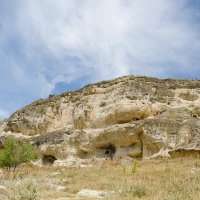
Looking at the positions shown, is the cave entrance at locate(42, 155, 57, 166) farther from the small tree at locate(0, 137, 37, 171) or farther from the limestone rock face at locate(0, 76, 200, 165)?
the small tree at locate(0, 137, 37, 171)

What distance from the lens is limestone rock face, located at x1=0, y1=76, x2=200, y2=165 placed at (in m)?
37.1

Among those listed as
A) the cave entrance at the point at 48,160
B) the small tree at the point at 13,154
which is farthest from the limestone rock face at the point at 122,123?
the small tree at the point at 13,154

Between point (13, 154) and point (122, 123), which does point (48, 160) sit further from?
point (13, 154)

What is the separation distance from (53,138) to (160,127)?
12.1 m

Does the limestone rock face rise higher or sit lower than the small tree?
higher

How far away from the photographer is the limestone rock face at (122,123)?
37125 mm

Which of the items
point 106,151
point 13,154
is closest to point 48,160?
point 106,151

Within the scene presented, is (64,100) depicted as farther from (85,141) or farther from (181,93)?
(181,93)

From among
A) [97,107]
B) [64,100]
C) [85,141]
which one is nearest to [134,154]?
[85,141]

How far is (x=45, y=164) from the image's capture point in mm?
44625

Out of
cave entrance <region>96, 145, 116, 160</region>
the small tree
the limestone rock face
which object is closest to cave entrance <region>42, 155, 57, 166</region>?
the limestone rock face

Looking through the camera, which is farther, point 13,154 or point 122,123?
point 122,123

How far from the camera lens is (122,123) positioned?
138 feet

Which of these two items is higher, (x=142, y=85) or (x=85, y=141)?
(x=142, y=85)
